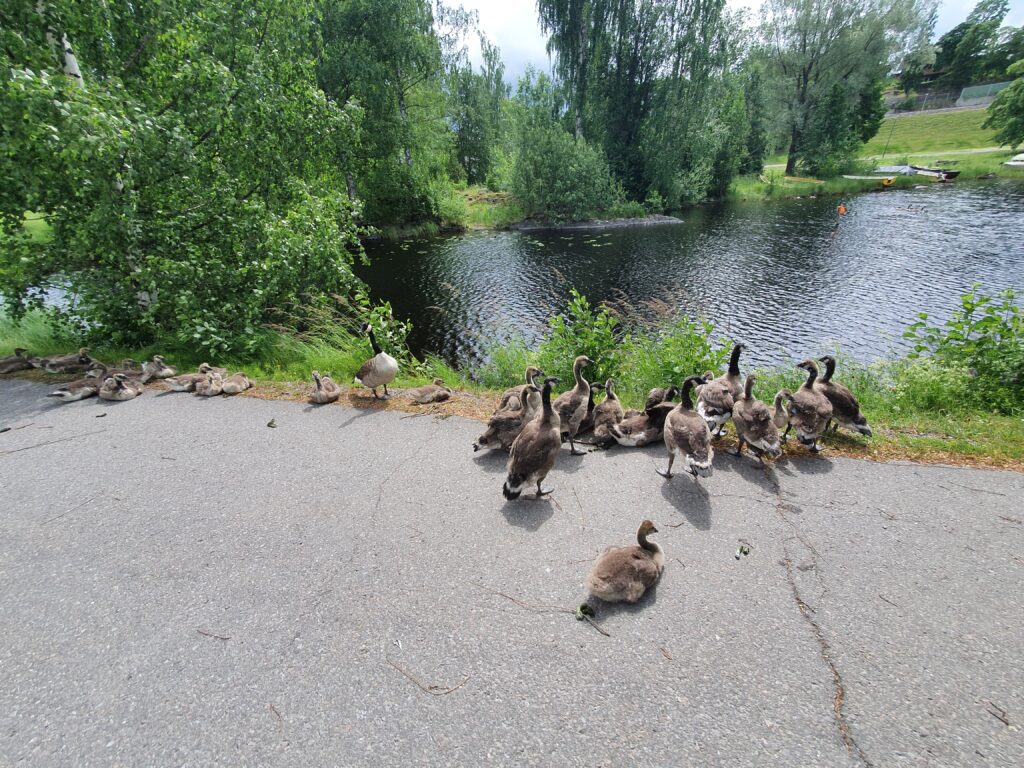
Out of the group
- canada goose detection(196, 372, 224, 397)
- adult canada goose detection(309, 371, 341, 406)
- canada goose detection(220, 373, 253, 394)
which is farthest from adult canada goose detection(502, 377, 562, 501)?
canada goose detection(196, 372, 224, 397)

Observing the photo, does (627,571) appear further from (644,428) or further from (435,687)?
(644,428)

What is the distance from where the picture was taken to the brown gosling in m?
3.91

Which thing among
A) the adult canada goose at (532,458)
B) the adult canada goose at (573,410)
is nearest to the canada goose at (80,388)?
the adult canada goose at (532,458)

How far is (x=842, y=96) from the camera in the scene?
164 ft

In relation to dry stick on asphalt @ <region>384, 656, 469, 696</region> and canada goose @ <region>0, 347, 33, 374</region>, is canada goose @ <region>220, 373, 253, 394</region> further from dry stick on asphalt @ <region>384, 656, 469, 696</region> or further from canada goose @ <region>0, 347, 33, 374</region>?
dry stick on asphalt @ <region>384, 656, 469, 696</region>

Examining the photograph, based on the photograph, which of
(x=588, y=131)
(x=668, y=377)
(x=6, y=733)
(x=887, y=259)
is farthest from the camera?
(x=588, y=131)

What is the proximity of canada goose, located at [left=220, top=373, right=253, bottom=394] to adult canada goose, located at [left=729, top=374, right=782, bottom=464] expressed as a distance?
8.91m

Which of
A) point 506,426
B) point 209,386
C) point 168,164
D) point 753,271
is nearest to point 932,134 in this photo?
point 753,271

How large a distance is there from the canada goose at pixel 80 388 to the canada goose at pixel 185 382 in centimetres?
Result: 124

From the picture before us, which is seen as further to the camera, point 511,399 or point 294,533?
point 511,399

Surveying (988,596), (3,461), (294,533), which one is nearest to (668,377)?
(988,596)

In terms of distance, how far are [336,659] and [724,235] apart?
120ft

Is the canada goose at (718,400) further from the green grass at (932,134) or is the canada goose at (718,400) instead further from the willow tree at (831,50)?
the green grass at (932,134)

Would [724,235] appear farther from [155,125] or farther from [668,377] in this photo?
[155,125]
